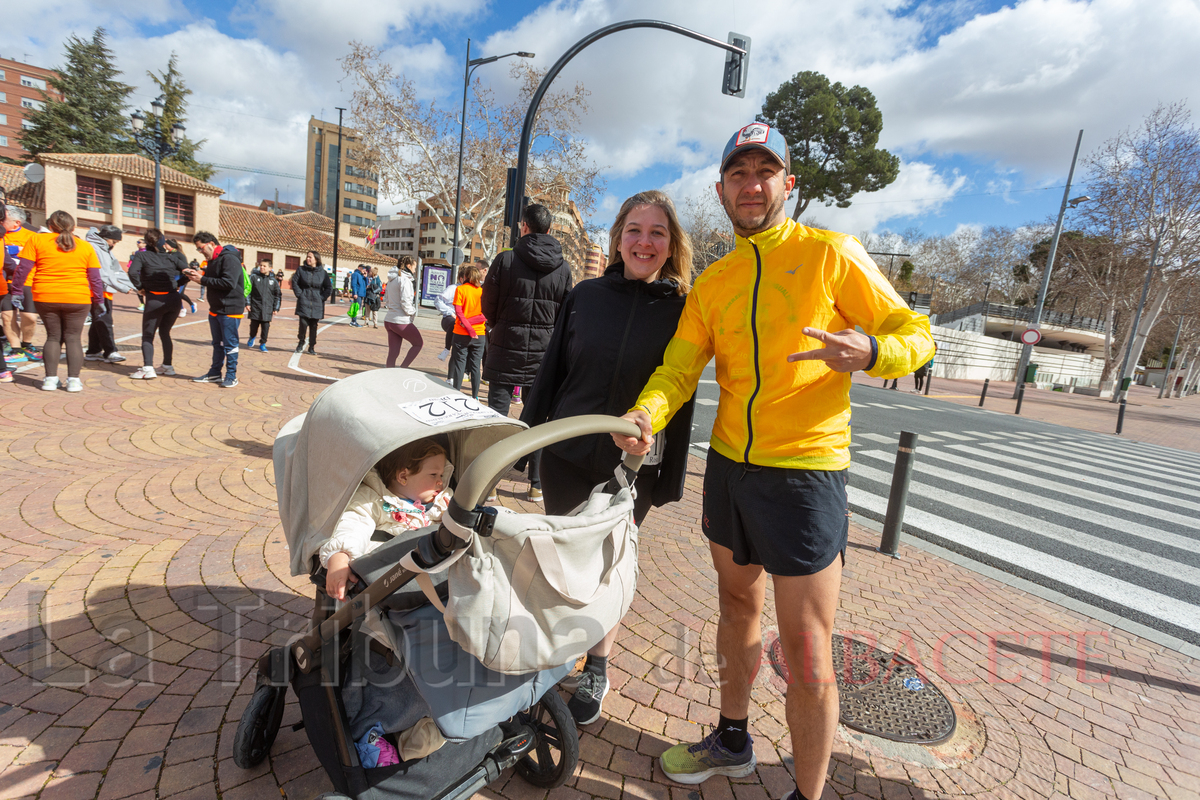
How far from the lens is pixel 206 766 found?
1.99m

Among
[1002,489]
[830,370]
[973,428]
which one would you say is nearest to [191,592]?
[830,370]

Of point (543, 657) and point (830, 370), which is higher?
point (830, 370)

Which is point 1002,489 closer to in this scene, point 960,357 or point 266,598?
point 266,598

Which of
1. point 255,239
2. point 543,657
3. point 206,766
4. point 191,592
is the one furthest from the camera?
point 255,239

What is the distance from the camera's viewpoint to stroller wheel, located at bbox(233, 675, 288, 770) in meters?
1.94

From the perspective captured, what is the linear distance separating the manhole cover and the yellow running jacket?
1469mm

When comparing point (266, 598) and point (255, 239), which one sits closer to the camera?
point (266, 598)

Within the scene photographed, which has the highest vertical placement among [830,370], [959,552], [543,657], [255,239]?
[255,239]

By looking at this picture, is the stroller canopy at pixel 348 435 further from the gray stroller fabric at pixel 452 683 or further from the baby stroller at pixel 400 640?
the gray stroller fabric at pixel 452 683

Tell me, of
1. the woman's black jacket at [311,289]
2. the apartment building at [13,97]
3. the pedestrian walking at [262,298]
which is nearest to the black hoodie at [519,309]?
the woman's black jacket at [311,289]

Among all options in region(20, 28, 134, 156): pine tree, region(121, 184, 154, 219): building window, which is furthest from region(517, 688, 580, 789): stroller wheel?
region(20, 28, 134, 156): pine tree

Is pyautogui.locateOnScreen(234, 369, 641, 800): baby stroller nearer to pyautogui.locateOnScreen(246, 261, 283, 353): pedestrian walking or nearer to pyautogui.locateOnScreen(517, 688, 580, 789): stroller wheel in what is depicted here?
pyautogui.locateOnScreen(517, 688, 580, 789): stroller wheel

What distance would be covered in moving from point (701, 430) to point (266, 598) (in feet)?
22.7

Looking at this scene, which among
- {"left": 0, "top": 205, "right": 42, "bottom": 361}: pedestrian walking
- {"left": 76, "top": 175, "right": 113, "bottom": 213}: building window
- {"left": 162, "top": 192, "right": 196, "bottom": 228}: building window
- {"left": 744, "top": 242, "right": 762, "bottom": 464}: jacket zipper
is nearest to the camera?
{"left": 744, "top": 242, "right": 762, "bottom": 464}: jacket zipper
